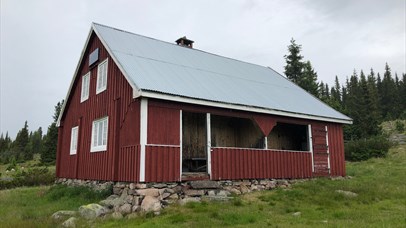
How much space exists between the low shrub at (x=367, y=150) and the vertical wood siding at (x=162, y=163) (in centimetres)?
2207

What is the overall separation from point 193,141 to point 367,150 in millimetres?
19834

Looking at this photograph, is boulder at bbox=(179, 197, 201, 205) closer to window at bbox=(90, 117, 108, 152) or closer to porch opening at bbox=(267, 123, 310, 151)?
window at bbox=(90, 117, 108, 152)

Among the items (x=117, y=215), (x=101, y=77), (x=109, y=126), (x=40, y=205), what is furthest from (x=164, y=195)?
(x=101, y=77)

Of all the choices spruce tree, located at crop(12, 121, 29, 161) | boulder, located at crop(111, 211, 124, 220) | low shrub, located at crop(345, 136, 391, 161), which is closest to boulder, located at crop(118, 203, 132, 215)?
boulder, located at crop(111, 211, 124, 220)

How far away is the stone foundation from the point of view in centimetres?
1095

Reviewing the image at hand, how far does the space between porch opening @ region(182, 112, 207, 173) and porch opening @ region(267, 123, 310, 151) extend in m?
4.49

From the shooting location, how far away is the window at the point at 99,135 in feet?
47.4

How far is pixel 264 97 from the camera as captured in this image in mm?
16391

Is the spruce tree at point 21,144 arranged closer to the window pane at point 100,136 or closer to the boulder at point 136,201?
the window pane at point 100,136

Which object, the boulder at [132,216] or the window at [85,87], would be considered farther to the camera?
the window at [85,87]

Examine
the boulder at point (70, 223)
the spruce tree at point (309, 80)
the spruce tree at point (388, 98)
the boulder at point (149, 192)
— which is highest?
the spruce tree at point (388, 98)

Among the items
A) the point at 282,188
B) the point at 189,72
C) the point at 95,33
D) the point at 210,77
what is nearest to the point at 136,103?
the point at 189,72

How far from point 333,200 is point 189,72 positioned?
7.68 meters

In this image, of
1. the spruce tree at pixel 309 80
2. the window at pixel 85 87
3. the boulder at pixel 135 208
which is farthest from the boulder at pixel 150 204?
the spruce tree at pixel 309 80
